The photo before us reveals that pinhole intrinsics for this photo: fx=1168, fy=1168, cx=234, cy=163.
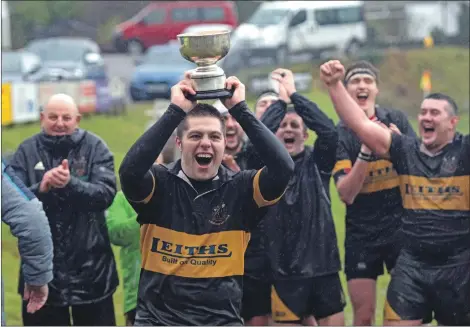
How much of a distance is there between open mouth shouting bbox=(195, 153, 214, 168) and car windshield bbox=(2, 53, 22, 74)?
2216 cm

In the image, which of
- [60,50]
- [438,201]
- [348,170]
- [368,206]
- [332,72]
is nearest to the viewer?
[332,72]

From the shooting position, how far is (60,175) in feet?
25.6

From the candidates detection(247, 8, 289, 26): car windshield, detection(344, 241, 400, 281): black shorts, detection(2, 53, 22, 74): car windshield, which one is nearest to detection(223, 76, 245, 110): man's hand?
detection(344, 241, 400, 281): black shorts

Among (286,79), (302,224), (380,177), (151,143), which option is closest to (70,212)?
(302,224)

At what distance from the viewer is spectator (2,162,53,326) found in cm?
666

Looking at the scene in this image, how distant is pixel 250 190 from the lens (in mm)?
6320

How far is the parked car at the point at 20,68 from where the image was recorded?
2759 centimetres

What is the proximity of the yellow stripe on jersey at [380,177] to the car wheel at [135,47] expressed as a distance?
118 feet

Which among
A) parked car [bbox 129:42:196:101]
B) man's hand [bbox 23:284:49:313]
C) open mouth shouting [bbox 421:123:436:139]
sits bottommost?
man's hand [bbox 23:284:49:313]

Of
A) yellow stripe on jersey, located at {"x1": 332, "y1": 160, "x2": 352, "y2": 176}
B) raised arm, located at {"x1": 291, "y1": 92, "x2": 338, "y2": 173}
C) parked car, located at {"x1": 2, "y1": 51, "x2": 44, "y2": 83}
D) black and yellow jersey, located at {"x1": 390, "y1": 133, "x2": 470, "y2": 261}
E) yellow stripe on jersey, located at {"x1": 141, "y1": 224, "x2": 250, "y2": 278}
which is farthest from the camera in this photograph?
parked car, located at {"x1": 2, "y1": 51, "x2": 44, "y2": 83}

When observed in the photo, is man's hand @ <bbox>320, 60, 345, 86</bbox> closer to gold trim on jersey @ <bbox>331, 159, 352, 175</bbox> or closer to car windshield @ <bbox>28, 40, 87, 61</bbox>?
gold trim on jersey @ <bbox>331, 159, 352, 175</bbox>

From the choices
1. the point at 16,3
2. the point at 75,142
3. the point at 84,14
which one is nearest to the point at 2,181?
the point at 75,142

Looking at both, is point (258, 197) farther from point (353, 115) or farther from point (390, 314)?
point (390, 314)

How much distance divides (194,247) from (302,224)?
7.17 feet
